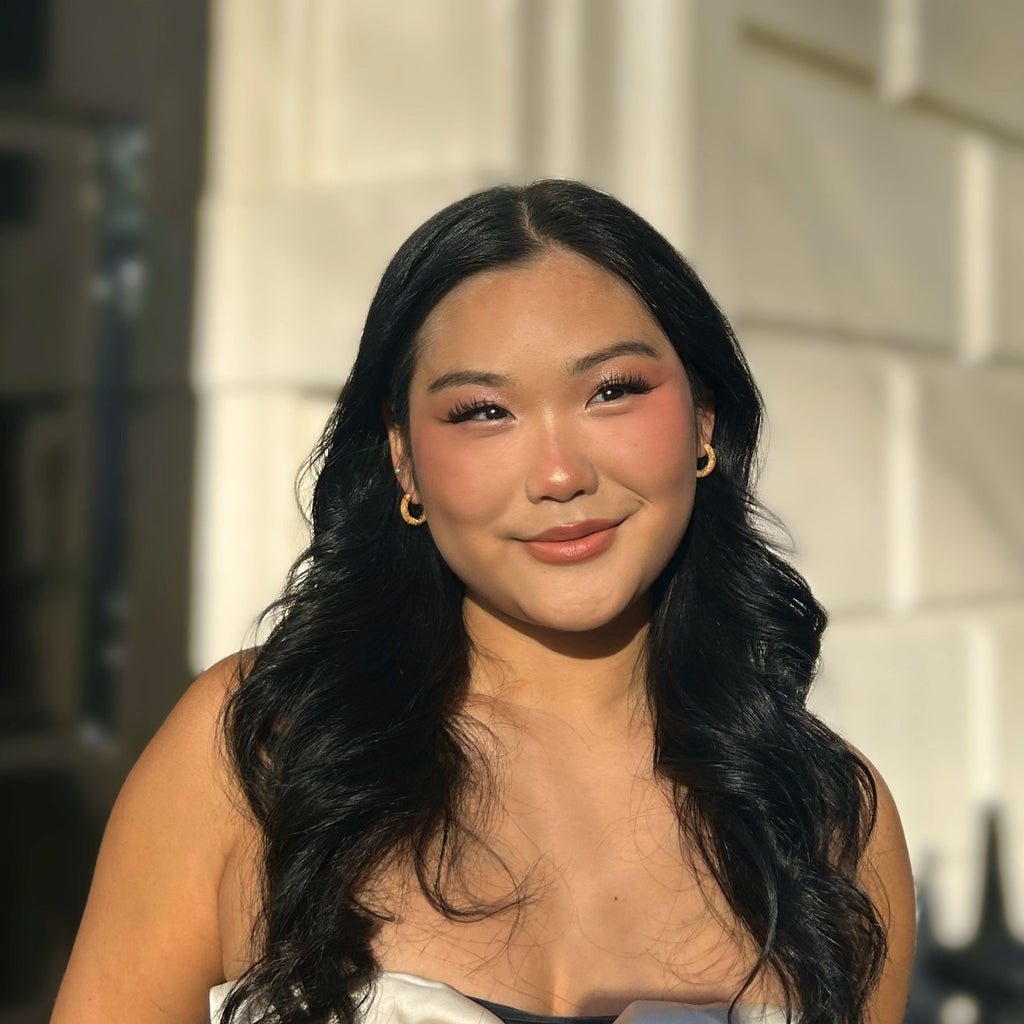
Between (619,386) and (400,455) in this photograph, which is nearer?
(619,386)

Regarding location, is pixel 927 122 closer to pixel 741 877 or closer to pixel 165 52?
pixel 165 52

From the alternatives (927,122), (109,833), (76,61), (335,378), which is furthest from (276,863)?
(927,122)

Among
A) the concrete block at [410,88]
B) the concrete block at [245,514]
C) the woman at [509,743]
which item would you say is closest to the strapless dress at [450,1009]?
the woman at [509,743]

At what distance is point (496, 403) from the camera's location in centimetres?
203

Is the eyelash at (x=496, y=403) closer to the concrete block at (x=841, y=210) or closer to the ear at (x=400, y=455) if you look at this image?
the ear at (x=400, y=455)

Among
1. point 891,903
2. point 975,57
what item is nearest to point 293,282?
point 891,903

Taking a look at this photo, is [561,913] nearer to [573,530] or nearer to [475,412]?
[573,530]

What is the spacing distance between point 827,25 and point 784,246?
0.66 m

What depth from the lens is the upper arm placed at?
6.57ft

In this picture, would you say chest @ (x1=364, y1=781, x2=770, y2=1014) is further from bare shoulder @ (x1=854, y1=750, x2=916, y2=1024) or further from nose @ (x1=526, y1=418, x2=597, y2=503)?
nose @ (x1=526, y1=418, x2=597, y2=503)

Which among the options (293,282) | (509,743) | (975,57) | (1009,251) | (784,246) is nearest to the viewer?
(509,743)

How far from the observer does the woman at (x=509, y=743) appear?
2.00m

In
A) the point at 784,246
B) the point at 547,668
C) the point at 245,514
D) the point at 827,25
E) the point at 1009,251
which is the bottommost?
the point at 547,668

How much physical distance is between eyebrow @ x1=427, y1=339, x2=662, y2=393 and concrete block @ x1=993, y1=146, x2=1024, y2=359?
3.14m
